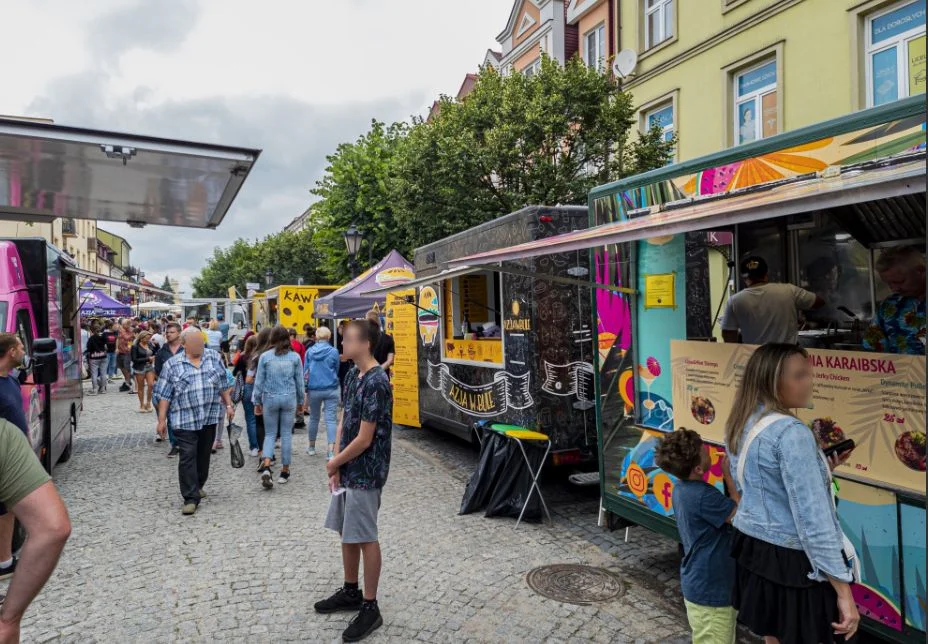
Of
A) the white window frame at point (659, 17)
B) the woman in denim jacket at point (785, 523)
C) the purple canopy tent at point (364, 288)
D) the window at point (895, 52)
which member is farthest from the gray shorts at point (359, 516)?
the white window frame at point (659, 17)

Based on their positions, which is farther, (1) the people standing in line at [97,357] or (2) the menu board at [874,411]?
(1) the people standing in line at [97,357]

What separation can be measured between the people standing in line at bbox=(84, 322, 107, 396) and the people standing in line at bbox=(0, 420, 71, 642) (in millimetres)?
15783

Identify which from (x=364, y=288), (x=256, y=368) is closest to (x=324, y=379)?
(x=256, y=368)

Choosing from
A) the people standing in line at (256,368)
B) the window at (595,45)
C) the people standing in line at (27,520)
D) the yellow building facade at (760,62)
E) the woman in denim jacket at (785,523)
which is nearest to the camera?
the people standing in line at (27,520)

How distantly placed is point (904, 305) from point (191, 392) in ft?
18.9

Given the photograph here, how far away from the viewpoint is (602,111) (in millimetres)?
12336

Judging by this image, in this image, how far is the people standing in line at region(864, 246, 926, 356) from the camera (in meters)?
3.38

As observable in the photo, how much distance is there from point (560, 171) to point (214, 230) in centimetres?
731

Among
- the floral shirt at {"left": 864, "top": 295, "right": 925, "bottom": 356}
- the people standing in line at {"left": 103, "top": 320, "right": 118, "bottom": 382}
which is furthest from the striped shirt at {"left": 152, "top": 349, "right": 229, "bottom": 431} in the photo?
the people standing in line at {"left": 103, "top": 320, "right": 118, "bottom": 382}

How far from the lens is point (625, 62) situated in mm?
15945

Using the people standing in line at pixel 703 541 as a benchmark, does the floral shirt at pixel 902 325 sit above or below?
above

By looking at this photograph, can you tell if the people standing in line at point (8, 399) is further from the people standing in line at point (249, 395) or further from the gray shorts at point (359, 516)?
the people standing in line at point (249, 395)

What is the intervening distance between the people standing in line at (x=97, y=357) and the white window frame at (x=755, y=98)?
51.1ft

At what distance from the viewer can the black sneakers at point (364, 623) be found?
143 inches
